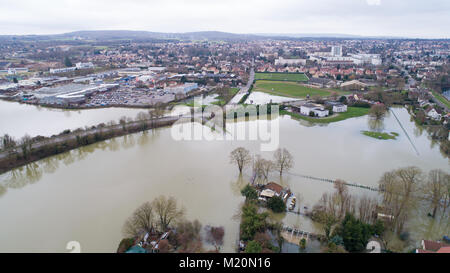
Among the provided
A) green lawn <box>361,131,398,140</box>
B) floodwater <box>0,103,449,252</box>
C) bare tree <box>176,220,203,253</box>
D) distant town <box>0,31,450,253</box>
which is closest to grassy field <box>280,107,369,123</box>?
distant town <box>0,31,450,253</box>

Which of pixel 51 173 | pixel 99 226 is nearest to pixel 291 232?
pixel 99 226

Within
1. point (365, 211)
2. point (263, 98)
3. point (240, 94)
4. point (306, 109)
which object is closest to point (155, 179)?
point (365, 211)

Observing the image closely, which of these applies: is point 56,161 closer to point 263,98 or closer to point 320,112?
point 320,112

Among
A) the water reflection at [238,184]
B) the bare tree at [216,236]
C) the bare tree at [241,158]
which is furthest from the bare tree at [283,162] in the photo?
the bare tree at [216,236]

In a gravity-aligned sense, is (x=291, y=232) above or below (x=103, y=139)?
below

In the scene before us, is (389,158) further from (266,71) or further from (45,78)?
(45,78)

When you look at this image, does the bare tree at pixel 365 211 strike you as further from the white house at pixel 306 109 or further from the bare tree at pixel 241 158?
the white house at pixel 306 109
